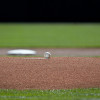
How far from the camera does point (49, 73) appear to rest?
678cm

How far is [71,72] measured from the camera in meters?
6.86

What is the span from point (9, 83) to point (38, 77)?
0.56 meters

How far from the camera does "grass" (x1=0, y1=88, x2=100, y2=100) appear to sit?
5.35 metres

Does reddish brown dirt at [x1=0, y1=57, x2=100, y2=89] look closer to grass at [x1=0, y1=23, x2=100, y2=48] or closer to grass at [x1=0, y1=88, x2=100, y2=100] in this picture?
grass at [x1=0, y1=88, x2=100, y2=100]
